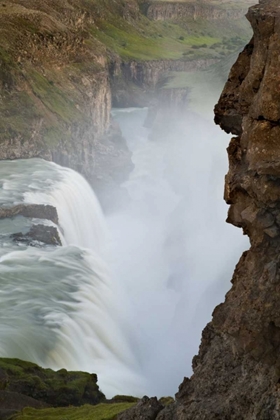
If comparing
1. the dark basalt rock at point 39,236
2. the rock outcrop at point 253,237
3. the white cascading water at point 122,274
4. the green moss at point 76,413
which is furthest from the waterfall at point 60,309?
the rock outcrop at point 253,237

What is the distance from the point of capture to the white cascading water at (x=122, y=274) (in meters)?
37.5

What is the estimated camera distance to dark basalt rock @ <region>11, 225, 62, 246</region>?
48688 millimetres

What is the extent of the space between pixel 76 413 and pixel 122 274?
33.8 meters

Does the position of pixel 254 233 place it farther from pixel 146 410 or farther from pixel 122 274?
pixel 122 274

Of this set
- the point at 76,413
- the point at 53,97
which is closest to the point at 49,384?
the point at 76,413

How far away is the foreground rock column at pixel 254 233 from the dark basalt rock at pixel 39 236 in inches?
1175

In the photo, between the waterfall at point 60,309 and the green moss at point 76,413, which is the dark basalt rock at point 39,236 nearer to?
the waterfall at point 60,309

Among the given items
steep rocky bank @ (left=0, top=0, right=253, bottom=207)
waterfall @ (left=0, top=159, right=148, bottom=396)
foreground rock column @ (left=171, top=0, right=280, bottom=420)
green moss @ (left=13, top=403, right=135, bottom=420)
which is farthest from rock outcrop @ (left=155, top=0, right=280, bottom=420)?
steep rocky bank @ (left=0, top=0, right=253, bottom=207)

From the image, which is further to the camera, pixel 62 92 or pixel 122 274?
pixel 62 92

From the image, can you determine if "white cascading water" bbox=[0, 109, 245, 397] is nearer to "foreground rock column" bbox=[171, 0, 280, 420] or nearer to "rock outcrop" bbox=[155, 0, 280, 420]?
"rock outcrop" bbox=[155, 0, 280, 420]

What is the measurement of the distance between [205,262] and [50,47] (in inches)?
1439

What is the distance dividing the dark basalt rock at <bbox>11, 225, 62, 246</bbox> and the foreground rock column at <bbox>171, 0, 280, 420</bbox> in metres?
29.8

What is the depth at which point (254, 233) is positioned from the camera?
59.4 feet

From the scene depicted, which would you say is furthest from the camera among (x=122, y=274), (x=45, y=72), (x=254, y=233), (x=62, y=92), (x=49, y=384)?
(x=45, y=72)
